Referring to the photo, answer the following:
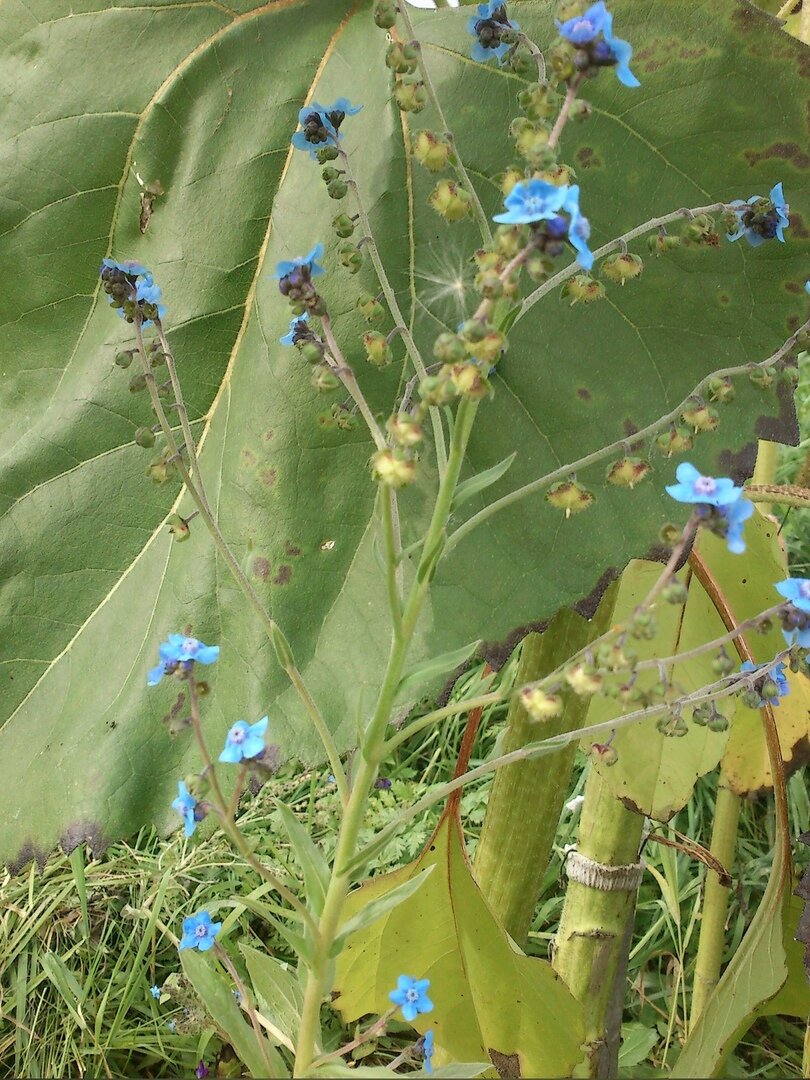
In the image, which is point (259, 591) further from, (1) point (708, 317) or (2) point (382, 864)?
(2) point (382, 864)

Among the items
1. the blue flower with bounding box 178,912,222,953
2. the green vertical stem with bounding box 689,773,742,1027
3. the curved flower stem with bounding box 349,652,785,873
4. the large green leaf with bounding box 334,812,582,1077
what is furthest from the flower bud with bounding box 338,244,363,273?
the green vertical stem with bounding box 689,773,742,1027

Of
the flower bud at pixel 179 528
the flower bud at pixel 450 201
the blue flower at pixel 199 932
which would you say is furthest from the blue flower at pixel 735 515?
the blue flower at pixel 199 932

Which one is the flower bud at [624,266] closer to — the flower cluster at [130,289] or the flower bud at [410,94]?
the flower bud at [410,94]

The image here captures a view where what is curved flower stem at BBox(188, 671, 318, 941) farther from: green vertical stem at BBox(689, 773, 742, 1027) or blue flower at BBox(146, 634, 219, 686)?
green vertical stem at BBox(689, 773, 742, 1027)

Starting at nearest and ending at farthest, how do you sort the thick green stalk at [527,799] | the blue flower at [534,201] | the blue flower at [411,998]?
the blue flower at [534,201] → the blue flower at [411,998] → the thick green stalk at [527,799]

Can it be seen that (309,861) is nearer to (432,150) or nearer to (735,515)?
(735,515)

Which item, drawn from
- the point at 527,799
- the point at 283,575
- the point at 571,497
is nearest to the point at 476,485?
the point at 571,497
